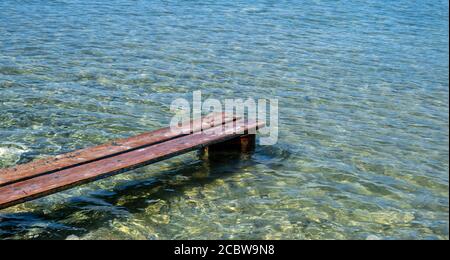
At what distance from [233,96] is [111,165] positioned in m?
4.99

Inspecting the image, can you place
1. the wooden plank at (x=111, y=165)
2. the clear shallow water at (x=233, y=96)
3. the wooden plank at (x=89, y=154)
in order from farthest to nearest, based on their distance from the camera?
the clear shallow water at (x=233, y=96) < the wooden plank at (x=89, y=154) < the wooden plank at (x=111, y=165)

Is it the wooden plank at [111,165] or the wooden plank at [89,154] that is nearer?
the wooden plank at [111,165]

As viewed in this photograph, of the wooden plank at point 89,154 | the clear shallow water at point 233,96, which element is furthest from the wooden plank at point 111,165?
the clear shallow water at point 233,96

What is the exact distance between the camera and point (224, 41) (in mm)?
16641

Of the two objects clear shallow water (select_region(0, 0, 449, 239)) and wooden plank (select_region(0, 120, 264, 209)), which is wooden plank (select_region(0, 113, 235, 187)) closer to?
wooden plank (select_region(0, 120, 264, 209))

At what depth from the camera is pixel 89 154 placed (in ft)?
24.5

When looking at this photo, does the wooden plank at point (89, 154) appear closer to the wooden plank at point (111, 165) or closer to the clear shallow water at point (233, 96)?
the wooden plank at point (111, 165)

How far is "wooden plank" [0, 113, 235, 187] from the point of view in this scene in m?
6.78

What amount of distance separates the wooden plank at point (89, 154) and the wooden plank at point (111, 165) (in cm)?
Answer: 8

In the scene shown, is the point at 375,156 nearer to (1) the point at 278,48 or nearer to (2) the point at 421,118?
(2) the point at 421,118

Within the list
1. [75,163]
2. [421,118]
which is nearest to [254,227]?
[75,163]

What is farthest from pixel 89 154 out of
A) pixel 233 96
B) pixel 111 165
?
pixel 233 96

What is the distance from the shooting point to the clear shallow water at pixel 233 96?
707cm

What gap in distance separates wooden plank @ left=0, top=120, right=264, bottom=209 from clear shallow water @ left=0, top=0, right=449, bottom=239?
0.44 meters
